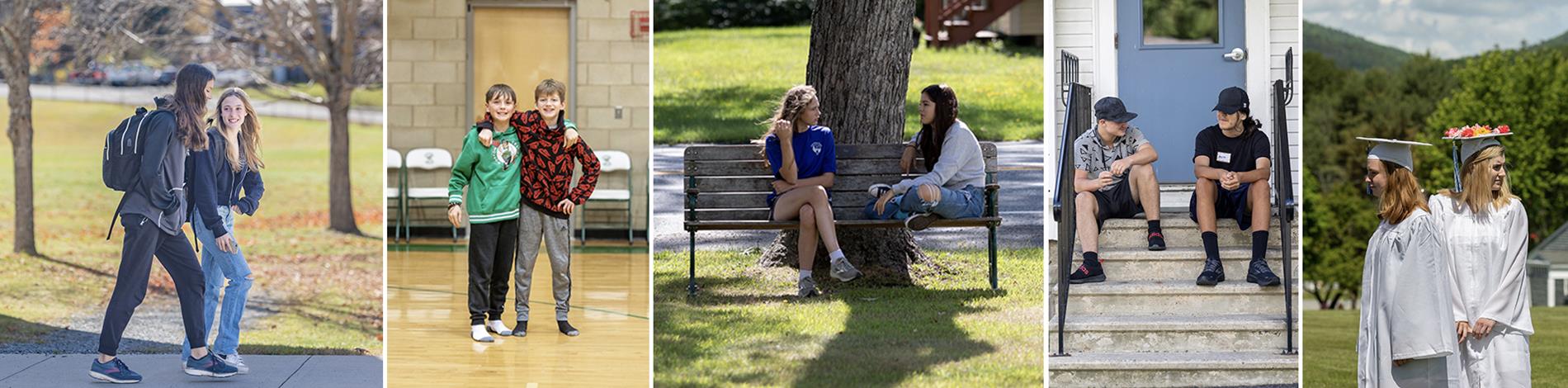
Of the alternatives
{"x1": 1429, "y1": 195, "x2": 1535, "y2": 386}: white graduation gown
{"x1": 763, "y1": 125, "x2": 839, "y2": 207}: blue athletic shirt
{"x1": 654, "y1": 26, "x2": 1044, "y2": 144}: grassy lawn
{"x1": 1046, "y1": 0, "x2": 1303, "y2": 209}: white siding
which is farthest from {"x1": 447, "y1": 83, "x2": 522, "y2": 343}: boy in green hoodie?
{"x1": 1429, "y1": 195, "x2": 1535, "y2": 386}: white graduation gown

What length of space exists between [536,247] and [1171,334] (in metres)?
2.51

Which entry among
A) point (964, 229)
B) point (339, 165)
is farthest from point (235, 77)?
point (964, 229)

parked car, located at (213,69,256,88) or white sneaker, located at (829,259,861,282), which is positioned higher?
parked car, located at (213,69,256,88)

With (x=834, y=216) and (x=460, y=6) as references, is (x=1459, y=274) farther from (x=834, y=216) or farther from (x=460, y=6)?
(x=460, y=6)

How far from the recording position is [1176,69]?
6.24 meters

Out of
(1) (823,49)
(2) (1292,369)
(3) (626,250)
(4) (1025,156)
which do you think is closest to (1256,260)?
(2) (1292,369)

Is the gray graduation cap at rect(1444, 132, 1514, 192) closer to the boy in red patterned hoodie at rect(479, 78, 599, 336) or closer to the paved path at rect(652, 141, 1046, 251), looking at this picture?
the paved path at rect(652, 141, 1046, 251)

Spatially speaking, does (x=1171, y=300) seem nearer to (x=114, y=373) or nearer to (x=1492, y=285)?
(x=1492, y=285)

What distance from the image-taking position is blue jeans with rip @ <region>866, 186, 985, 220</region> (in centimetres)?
649

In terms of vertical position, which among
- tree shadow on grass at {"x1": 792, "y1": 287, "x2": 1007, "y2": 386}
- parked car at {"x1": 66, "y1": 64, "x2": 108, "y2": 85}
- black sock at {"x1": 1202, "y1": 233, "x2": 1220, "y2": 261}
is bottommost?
tree shadow on grass at {"x1": 792, "y1": 287, "x2": 1007, "y2": 386}

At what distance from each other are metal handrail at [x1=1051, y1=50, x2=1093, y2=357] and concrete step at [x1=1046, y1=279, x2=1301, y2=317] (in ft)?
0.35

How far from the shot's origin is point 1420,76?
2728 centimetres

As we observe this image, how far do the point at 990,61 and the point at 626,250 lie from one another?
234 centimetres

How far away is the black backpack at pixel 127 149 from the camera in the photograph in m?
5.98
